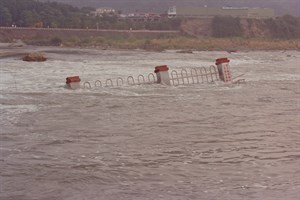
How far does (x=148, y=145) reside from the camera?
36.5ft

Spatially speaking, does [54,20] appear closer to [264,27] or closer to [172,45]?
[264,27]

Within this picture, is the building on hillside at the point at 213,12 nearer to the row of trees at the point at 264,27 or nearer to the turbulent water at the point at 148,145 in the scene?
the row of trees at the point at 264,27

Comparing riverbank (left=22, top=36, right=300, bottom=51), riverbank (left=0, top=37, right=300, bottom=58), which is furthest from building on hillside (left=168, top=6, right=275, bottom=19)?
riverbank (left=0, top=37, right=300, bottom=58)

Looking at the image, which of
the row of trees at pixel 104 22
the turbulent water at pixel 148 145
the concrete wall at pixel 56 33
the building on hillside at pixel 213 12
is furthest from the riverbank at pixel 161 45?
the turbulent water at pixel 148 145

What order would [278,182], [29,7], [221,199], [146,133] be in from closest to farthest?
1. [221,199]
2. [278,182]
3. [146,133]
4. [29,7]

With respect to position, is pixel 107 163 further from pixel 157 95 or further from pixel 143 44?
pixel 143 44

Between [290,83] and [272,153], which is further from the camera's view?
[290,83]

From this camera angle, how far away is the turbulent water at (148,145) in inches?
316

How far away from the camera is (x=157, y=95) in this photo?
66.3ft

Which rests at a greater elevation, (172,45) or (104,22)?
(104,22)

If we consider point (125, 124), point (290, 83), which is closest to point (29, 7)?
point (290, 83)

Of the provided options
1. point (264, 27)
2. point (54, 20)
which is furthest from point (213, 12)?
point (54, 20)

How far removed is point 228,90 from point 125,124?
30.8 feet

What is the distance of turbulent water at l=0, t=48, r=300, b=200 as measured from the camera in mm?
8023
